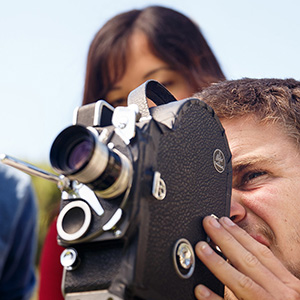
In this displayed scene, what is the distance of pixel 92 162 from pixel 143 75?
1.01 m

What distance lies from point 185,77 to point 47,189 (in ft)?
12.8

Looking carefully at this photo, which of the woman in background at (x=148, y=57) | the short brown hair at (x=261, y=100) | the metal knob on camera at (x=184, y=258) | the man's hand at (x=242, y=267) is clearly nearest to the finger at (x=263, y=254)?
the man's hand at (x=242, y=267)

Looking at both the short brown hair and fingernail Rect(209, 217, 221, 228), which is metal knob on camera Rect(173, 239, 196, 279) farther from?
the short brown hair

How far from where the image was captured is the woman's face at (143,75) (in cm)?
166

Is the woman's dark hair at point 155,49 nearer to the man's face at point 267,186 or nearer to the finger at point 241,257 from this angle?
the man's face at point 267,186

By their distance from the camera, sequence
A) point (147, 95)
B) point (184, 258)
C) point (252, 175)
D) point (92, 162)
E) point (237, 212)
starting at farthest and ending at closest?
point (252, 175) < point (237, 212) < point (147, 95) < point (184, 258) < point (92, 162)

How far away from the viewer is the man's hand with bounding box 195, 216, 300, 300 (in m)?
0.85

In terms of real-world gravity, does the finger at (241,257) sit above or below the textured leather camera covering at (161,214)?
below

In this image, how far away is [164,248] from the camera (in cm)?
78

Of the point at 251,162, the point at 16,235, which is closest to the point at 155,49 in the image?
the point at 251,162

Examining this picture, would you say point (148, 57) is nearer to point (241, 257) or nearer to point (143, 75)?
point (143, 75)

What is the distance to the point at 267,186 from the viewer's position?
1184 mm

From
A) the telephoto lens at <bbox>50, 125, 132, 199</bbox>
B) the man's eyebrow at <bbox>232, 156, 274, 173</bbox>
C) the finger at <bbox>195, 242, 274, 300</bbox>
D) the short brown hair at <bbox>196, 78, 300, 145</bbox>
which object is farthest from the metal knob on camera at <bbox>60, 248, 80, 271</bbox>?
the short brown hair at <bbox>196, 78, 300, 145</bbox>

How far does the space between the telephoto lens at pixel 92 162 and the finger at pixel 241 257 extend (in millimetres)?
213
